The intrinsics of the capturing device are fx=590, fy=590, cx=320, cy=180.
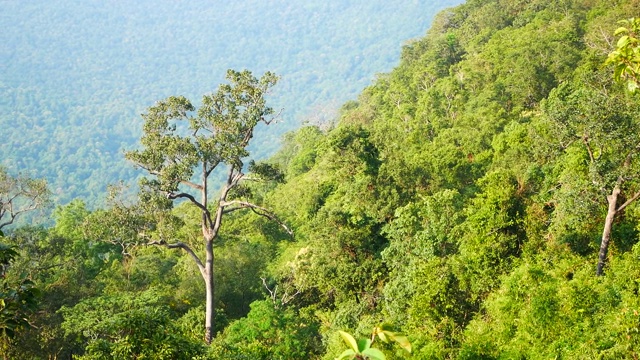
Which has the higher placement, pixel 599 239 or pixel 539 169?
pixel 539 169

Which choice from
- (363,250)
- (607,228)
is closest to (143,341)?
(607,228)

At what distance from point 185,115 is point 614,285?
51.6 ft

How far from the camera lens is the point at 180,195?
21.5m

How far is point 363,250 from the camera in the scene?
25516 millimetres

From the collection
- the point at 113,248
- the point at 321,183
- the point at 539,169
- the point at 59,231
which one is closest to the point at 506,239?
the point at 539,169

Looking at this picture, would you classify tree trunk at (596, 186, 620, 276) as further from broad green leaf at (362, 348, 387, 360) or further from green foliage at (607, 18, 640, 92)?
broad green leaf at (362, 348, 387, 360)

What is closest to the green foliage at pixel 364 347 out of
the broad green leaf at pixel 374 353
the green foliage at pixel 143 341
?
the broad green leaf at pixel 374 353

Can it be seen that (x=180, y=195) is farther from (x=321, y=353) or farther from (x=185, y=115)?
(x=321, y=353)

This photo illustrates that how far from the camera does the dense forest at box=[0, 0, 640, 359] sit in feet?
45.5

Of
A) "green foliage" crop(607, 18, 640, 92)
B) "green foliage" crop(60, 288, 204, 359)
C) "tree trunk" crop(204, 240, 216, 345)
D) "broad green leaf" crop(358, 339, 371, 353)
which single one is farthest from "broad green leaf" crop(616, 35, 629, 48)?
"tree trunk" crop(204, 240, 216, 345)

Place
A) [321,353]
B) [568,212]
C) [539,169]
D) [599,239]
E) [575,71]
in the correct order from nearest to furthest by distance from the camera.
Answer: [568,212], [599,239], [321,353], [539,169], [575,71]

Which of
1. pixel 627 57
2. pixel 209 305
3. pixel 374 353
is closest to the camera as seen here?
pixel 374 353

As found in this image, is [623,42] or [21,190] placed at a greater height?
[21,190]

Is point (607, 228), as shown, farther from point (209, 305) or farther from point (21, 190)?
point (21, 190)
